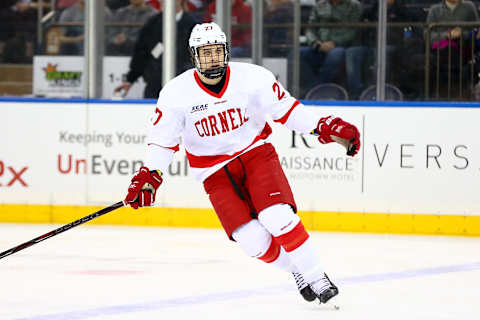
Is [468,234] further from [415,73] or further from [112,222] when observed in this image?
[112,222]

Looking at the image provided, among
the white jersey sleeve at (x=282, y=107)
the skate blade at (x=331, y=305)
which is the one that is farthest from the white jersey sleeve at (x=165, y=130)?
the skate blade at (x=331, y=305)

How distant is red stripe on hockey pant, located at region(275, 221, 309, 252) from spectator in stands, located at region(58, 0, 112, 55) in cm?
413

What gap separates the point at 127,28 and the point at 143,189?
12.9 ft

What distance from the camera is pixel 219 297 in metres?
4.83

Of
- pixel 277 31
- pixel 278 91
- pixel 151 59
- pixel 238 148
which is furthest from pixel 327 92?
pixel 238 148

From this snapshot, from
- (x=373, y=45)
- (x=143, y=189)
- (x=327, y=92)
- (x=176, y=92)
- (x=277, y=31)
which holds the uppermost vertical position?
(x=277, y=31)

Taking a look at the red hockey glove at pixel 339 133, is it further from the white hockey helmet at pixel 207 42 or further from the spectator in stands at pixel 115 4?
the spectator in stands at pixel 115 4

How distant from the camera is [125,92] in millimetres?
8266

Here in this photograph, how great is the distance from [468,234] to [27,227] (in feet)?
10.1

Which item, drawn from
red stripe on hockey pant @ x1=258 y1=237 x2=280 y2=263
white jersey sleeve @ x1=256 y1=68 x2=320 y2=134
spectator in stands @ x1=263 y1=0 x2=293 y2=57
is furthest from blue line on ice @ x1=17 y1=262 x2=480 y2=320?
spectator in stands @ x1=263 y1=0 x2=293 y2=57

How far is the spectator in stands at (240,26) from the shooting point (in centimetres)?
814

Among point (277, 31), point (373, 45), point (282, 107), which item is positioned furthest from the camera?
point (277, 31)

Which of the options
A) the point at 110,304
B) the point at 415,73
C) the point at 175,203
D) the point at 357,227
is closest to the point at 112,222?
the point at 175,203

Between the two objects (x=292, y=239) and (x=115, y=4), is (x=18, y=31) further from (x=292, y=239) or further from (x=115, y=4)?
(x=292, y=239)
